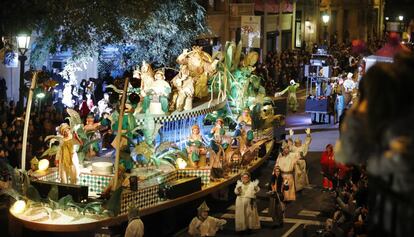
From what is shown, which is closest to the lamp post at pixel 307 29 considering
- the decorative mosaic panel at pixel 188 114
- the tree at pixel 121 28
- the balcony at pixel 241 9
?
the balcony at pixel 241 9

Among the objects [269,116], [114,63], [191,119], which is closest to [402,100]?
[191,119]

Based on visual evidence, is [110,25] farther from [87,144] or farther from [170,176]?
[170,176]

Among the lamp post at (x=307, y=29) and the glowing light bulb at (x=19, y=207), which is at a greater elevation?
the lamp post at (x=307, y=29)

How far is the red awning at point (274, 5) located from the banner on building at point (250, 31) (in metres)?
9.62

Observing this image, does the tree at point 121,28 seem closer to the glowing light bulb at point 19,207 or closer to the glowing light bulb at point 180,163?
the glowing light bulb at point 180,163

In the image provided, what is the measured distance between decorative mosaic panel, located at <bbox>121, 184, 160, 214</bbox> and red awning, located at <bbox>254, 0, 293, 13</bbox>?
103ft

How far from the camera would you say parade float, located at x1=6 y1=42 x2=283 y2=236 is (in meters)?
14.5

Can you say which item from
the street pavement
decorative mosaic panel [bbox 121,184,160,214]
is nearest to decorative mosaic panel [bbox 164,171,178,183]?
decorative mosaic panel [bbox 121,184,160,214]

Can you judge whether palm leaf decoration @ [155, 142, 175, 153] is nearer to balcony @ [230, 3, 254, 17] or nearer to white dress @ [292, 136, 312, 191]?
white dress @ [292, 136, 312, 191]

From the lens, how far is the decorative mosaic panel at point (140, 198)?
48.9 feet

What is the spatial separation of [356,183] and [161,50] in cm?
1130

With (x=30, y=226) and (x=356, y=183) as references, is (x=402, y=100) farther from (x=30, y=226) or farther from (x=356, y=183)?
(x=356, y=183)

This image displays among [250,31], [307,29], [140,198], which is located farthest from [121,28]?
[307,29]

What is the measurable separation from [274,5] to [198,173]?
33.7 metres
